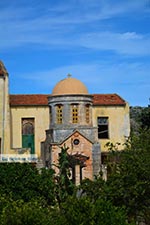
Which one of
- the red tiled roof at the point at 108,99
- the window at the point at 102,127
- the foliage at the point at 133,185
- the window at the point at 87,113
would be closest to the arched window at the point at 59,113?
the window at the point at 87,113

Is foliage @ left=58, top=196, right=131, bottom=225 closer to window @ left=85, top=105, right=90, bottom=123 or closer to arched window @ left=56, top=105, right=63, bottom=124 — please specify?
arched window @ left=56, top=105, right=63, bottom=124

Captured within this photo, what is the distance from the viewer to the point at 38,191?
3734 centimetres

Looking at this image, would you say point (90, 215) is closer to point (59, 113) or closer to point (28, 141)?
A: point (59, 113)

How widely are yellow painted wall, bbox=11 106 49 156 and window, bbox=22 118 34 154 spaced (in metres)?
0.34

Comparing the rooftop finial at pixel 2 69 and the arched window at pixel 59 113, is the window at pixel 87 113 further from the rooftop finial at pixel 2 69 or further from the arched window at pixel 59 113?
the rooftop finial at pixel 2 69

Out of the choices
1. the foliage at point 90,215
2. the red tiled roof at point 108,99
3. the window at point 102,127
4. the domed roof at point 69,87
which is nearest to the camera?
the foliage at point 90,215

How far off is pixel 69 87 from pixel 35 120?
828 centimetres

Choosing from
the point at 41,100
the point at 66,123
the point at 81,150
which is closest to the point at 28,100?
the point at 41,100

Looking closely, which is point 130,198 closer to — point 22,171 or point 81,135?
point 22,171

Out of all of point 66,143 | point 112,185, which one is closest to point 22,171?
point 66,143

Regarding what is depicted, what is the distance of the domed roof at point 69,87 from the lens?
4453 cm

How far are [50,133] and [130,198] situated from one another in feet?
51.8

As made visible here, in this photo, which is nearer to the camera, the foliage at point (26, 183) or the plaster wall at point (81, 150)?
the foliage at point (26, 183)

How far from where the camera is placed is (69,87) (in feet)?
147
